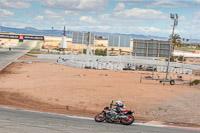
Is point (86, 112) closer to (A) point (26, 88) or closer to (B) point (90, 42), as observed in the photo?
(A) point (26, 88)

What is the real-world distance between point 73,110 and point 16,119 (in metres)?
5.49

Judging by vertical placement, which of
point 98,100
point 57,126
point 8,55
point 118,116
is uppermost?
point 8,55

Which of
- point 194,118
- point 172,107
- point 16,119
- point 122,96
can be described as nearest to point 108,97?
point 122,96

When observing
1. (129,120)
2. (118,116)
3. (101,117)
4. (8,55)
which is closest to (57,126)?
(101,117)

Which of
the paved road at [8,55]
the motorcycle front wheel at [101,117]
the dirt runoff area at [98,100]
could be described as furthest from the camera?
the paved road at [8,55]

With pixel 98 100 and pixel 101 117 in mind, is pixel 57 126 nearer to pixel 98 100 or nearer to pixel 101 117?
pixel 101 117

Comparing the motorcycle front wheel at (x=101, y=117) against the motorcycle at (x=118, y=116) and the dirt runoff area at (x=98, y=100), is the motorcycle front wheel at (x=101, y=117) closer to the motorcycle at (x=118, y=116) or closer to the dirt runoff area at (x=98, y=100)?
the motorcycle at (x=118, y=116)

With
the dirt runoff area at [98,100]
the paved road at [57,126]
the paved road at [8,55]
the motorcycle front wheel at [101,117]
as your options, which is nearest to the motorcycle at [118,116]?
the motorcycle front wheel at [101,117]

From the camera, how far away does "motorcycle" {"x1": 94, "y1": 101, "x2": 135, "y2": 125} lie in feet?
47.3

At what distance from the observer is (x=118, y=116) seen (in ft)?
47.9

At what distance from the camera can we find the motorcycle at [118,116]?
1441 cm

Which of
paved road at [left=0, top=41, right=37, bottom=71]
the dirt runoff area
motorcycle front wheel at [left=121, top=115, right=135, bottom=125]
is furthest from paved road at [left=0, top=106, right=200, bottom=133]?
paved road at [left=0, top=41, right=37, bottom=71]

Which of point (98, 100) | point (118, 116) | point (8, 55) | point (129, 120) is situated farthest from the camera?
point (8, 55)

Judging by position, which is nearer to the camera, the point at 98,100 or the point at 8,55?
the point at 98,100
